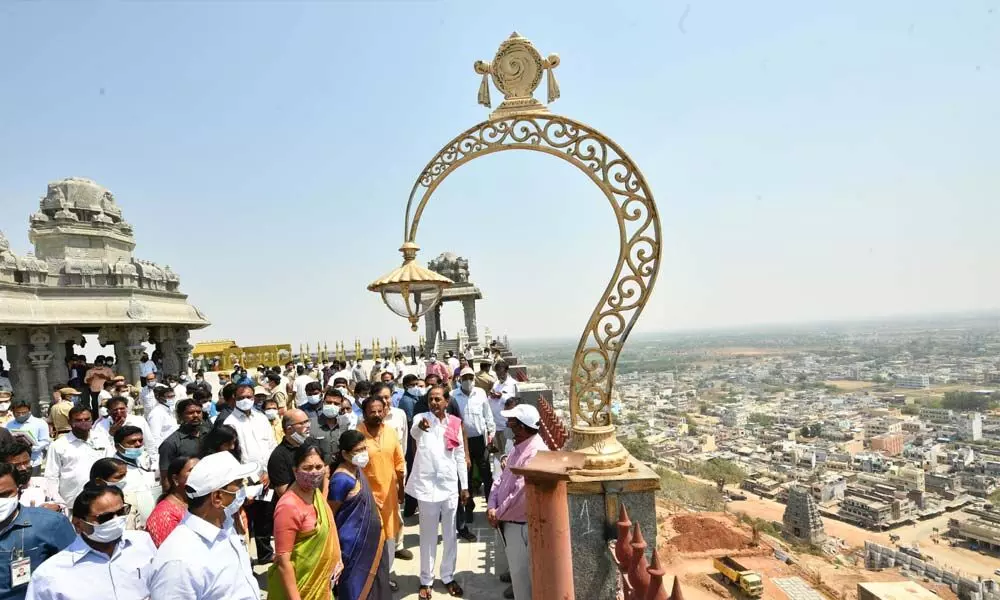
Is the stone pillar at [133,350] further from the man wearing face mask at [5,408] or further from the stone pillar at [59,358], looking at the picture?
the man wearing face mask at [5,408]

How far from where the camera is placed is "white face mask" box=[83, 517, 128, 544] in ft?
8.39

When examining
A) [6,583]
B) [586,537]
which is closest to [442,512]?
[586,537]

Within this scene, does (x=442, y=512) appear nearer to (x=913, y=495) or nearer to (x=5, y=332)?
(x=5, y=332)

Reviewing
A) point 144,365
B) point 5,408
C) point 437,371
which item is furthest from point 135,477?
point 144,365

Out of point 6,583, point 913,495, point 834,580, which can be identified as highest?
point 6,583

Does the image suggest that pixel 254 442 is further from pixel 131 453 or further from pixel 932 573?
pixel 932 573

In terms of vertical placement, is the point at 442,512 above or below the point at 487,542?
above

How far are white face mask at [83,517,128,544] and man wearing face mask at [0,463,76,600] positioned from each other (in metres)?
0.49

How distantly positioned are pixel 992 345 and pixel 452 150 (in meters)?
185

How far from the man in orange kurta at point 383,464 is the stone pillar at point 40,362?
17212mm

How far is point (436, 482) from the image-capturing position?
16.3 feet

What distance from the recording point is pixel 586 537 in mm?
3650

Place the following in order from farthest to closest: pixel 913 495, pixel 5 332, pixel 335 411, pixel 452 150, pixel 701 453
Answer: pixel 701 453
pixel 913 495
pixel 5 332
pixel 335 411
pixel 452 150

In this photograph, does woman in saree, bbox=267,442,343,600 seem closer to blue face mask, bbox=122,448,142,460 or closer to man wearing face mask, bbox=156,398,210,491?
man wearing face mask, bbox=156,398,210,491
